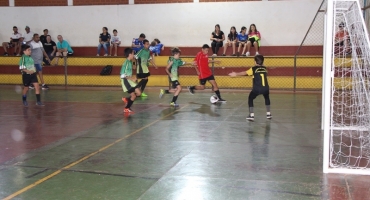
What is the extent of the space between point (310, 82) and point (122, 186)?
588 inches

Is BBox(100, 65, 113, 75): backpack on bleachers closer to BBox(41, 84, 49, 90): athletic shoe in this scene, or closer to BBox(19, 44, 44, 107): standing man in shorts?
BBox(41, 84, 49, 90): athletic shoe

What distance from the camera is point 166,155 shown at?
7738mm

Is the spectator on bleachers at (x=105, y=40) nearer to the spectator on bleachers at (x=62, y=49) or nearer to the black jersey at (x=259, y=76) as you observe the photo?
the spectator on bleachers at (x=62, y=49)

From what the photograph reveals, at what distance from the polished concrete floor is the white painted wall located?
967cm

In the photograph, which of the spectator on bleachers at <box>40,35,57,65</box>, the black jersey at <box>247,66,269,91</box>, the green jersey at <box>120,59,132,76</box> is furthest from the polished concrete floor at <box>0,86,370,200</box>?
the spectator on bleachers at <box>40,35,57,65</box>

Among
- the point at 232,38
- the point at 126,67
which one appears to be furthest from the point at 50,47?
the point at 126,67

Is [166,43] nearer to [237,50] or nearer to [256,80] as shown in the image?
[237,50]

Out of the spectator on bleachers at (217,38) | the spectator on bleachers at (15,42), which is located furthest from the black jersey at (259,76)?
the spectator on bleachers at (15,42)

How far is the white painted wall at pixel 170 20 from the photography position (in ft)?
72.6

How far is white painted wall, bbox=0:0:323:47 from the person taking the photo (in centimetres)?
2212

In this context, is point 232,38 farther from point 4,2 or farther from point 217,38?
point 4,2

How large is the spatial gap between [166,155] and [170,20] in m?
16.8

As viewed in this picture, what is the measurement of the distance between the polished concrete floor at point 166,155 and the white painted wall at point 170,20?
31.7 feet

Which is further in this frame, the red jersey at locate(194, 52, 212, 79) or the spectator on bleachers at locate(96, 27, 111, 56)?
the spectator on bleachers at locate(96, 27, 111, 56)
